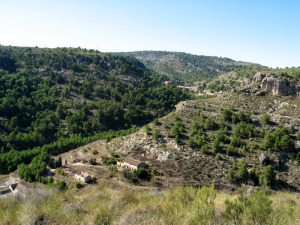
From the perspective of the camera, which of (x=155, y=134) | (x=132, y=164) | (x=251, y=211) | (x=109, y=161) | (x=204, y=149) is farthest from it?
(x=155, y=134)

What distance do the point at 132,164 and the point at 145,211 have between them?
2866cm

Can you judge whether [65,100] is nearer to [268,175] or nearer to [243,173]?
[243,173]

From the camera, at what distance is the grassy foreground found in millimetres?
7781

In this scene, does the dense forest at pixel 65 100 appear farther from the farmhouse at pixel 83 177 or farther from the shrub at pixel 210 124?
the shrub at pixel 210 124

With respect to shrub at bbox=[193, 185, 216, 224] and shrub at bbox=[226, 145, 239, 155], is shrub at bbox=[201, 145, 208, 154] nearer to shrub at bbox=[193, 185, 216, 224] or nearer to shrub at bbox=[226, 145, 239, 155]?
shrub at bbox=[226, 145, 239, 155]

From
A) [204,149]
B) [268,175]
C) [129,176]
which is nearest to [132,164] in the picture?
[129,176]

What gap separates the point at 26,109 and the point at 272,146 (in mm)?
55679

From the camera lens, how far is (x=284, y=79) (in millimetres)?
49656

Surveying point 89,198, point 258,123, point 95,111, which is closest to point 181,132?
point 258,123

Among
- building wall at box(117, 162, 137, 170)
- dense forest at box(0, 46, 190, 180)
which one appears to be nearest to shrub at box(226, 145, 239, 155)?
building wall at box(117, 162, 137, 170)

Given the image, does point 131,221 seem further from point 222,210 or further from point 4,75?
point 4,75

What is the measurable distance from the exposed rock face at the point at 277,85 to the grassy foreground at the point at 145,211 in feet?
144

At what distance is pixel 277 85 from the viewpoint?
49.4 m

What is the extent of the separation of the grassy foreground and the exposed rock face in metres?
43.9
